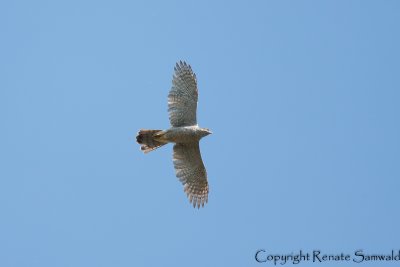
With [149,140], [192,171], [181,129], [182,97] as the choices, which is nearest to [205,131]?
[181,129]

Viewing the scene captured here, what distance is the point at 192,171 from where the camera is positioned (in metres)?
17.2

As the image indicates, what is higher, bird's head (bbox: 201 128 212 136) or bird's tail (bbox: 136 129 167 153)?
bird's head (bbox: 201 128 212 136)

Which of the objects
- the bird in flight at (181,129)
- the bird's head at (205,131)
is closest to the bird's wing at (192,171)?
the bird in flight at (181,129)

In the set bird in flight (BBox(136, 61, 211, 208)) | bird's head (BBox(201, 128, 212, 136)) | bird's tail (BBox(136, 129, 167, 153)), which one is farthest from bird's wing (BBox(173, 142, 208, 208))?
bird's tail (BBox(136, 129, 167, 153))

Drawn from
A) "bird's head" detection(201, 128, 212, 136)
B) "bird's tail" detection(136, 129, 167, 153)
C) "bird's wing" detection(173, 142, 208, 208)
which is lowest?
"bird's wing" detection(173, 142, 208, 208)

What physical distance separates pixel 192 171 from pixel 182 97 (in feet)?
6.86

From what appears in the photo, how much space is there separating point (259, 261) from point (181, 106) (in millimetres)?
4526

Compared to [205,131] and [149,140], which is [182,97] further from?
[149,140]

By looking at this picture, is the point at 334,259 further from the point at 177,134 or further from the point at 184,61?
the point at 184,61

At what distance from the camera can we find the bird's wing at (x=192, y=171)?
55.7ft

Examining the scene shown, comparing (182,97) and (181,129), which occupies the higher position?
(182,97)

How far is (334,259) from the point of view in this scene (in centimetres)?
1596

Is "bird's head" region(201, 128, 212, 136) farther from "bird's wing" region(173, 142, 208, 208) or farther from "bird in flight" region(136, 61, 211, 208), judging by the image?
"bird's wing" region(173, 142, 208, 208)

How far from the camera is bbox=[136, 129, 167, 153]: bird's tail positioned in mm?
16562
